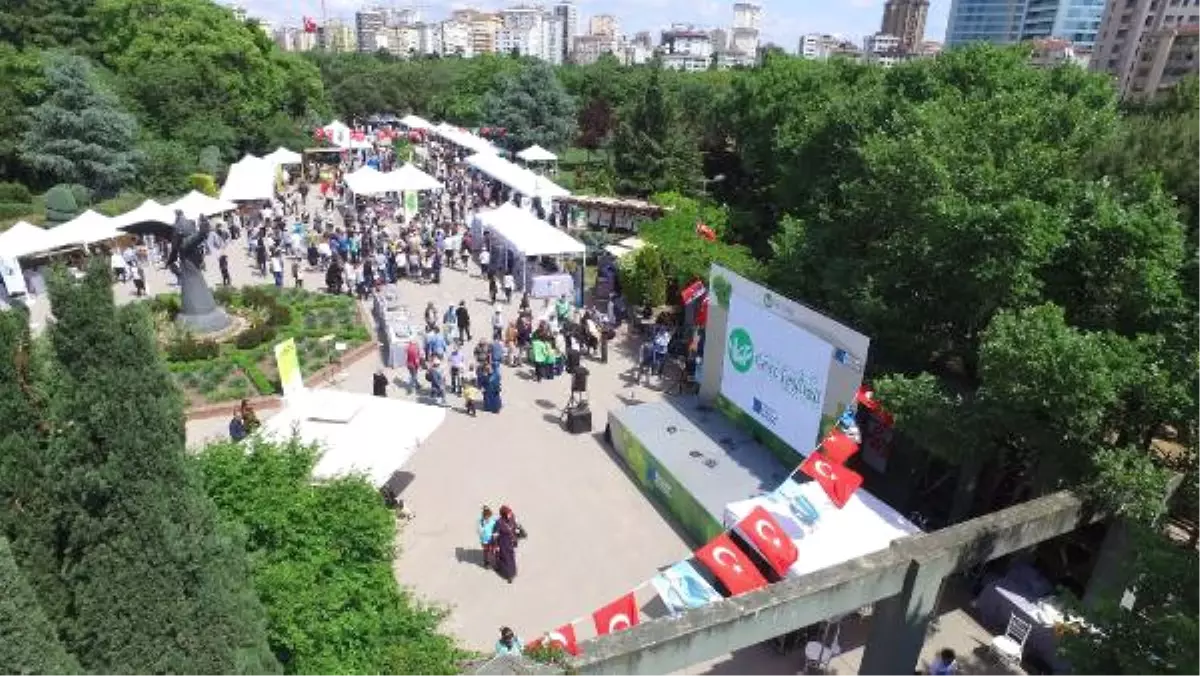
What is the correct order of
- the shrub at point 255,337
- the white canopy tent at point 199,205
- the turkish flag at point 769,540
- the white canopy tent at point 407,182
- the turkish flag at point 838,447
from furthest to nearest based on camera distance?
the white canopy tent at point 407,182 → the white canopy tent at point 199,205 → the shrub at point 255,337 → the turkish flag at point 838,447 → the turkish flag at point 769,540

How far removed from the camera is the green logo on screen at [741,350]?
46.1 feet

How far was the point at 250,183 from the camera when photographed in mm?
32156

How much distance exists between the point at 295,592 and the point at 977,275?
9.52 m

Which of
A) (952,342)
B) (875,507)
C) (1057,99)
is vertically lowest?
(875,507)

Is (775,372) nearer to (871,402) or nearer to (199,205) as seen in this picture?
(871,402)

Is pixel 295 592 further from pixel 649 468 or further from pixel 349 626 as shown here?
pixel 649 468

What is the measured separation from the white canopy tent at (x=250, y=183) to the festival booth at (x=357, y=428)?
19859 mm

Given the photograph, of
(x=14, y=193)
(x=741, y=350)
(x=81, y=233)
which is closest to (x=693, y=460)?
(x=741, y=350)

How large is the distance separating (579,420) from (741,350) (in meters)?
3.71

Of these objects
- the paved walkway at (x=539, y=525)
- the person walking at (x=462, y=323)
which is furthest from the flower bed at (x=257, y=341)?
the person walking at (x=462, y=323)

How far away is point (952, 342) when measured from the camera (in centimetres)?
1214

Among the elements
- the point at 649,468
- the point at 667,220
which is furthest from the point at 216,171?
the point at 649,468

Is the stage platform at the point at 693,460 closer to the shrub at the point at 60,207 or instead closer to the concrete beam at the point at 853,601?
the concrete beam at the point at 853,601

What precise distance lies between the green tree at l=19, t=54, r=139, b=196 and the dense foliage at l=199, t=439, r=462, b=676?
31.9m
